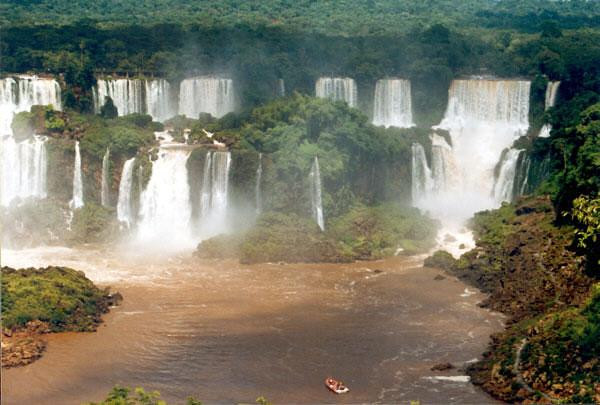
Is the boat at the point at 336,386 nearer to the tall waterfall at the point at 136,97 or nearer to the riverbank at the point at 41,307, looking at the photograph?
the riverbank at the point at 41,307

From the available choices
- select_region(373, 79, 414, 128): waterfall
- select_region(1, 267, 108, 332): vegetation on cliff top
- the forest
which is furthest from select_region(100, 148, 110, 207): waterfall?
select_region(373, 79, 414, 128): waterfall

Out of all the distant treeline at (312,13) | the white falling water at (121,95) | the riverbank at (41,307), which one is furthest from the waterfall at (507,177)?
the distant treeline at (312,13)

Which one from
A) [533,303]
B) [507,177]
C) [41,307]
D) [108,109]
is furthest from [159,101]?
[533,303]

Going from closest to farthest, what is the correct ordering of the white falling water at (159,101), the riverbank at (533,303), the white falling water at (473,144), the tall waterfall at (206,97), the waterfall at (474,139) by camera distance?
the riverbank at (533,303), the white falling water at (473,144), the waterfall at (474,139), the white falling water at (159,101), the tall waterfall at (206,97)

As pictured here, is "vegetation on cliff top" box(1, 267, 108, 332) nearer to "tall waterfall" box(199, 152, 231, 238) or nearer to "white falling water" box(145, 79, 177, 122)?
"tall waterfall" box(199, 152, 231, 238)

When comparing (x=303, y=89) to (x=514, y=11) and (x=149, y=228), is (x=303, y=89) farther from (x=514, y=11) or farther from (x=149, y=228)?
(x=514, y=11)

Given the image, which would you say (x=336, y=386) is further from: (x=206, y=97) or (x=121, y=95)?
(x=121, y=95)

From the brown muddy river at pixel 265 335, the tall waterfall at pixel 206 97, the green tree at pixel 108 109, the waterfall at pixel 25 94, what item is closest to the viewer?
the brown muddy river at pixel 265 335
